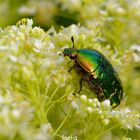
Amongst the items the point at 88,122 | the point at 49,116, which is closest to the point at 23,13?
the point at 49,116

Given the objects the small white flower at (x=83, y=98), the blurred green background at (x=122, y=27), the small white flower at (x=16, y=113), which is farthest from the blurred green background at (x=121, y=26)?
the small white flower at (x=16, y=113)

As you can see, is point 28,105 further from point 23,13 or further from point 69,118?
point 23,13

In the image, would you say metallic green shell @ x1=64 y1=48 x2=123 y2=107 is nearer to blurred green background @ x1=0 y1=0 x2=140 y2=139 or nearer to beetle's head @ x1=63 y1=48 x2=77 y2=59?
beetle's head @ x1=63 y1=48 x2=77 y2=59

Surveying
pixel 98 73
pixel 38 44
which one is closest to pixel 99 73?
pixel 98 73

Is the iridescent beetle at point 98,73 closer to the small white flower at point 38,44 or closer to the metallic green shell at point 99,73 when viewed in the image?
the metallic green shell at point 99,73

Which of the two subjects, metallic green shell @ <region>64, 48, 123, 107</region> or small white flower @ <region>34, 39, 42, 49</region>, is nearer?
small white flower @ <region>34, 39, 42, 49</region>

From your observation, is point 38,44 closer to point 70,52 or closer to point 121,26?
point 70,52

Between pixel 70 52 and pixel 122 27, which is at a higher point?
pixel 122 27

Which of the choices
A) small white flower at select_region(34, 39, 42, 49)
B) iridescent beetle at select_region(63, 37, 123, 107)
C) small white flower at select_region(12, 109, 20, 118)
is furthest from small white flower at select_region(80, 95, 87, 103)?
small white flower at select_region(12, 109, 20, 118)

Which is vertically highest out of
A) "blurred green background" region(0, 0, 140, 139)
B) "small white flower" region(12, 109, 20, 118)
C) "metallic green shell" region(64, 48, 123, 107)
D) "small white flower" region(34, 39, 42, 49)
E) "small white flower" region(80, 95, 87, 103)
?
"blurred green background" region(0, 0, 140, 139)
